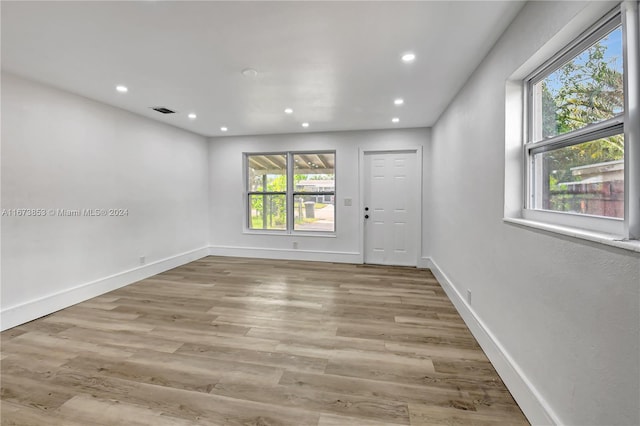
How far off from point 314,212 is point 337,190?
665mm

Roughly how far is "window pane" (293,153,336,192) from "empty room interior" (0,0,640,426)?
909 mm

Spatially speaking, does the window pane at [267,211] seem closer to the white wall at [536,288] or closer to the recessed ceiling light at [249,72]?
the recessed ceiling light at [249,72]

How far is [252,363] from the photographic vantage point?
208 centimetres

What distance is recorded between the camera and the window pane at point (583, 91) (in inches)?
45.8

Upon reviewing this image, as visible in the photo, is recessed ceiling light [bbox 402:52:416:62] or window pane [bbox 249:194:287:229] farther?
window pane [bbox 249:194:287:229]

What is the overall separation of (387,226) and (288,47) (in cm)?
359

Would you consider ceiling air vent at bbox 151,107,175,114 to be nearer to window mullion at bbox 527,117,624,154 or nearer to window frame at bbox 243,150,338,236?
window frame at bbox 243,150,338,236

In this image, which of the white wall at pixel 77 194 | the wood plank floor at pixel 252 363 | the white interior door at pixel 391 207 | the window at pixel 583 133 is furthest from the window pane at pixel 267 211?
the window at pixel 583 133

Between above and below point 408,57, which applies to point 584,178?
below

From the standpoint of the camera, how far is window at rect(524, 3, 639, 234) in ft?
3.75

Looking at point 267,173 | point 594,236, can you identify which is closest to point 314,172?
point 267,173

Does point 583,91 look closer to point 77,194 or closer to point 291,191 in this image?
point 291,191

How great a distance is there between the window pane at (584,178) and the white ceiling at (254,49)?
1029mm

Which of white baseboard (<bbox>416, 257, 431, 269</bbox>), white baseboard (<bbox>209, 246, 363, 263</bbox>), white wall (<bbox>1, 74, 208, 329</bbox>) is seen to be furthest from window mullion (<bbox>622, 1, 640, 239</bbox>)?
white wall (<bbox>1, 74, 208, 329</bbox>)
